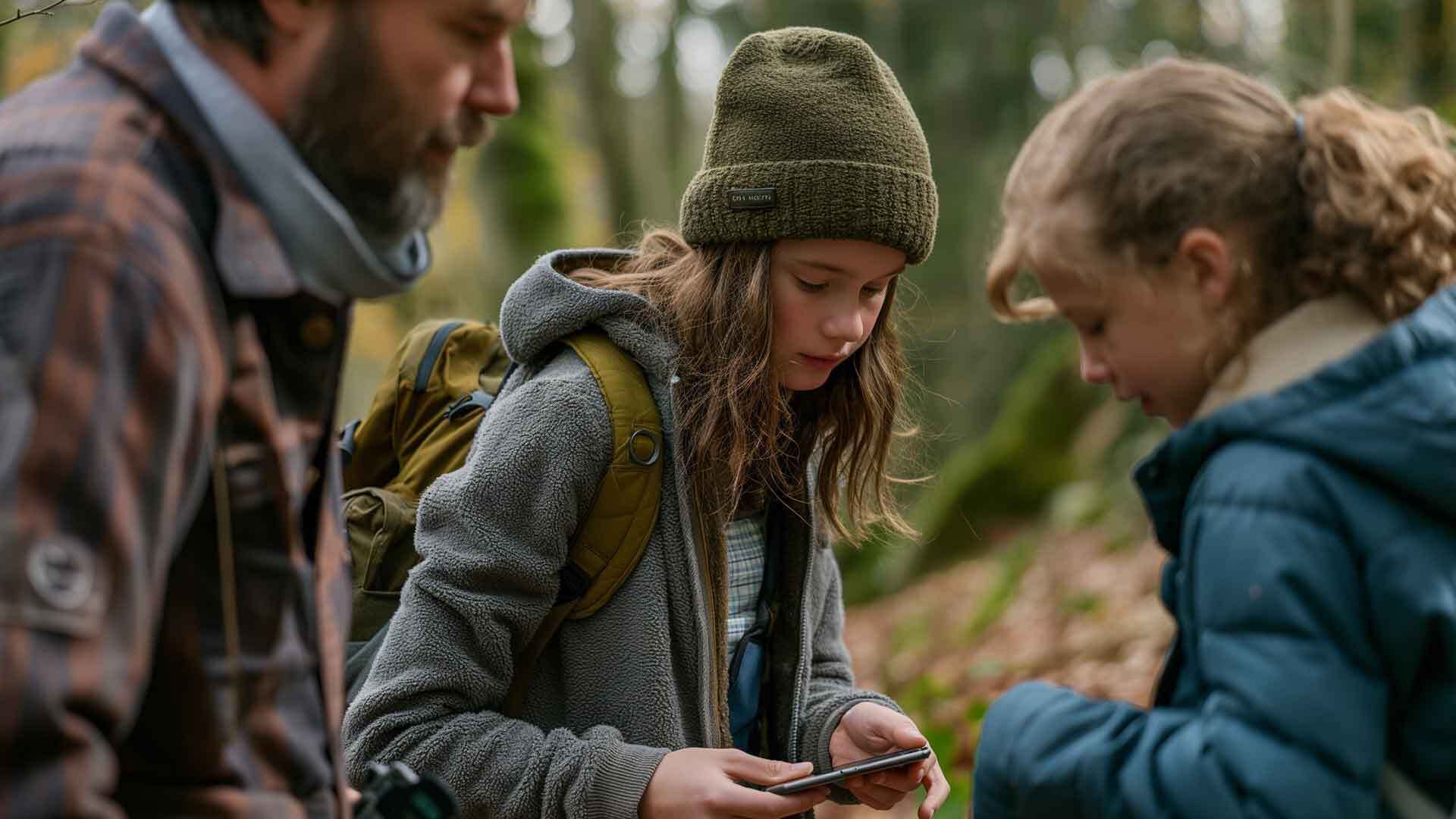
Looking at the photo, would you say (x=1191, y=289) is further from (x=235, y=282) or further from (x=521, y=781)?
(x=521, y=781)

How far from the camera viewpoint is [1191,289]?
5.78 ft

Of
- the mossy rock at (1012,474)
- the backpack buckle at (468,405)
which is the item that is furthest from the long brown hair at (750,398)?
the mossy rock at (1012,474)

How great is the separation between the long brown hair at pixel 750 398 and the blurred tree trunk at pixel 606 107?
7.83m

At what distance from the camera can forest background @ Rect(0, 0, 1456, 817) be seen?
7.08 metres

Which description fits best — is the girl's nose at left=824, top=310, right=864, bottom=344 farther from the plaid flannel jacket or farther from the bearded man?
the plaid flannel jacket

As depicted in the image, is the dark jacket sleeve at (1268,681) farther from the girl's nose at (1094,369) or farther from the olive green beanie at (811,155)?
the olive green beanie at (811,155)

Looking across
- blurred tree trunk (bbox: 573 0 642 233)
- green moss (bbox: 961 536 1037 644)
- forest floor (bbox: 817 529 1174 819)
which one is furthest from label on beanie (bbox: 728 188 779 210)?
blurred tree trunk (bbox: 573 0 642 233)

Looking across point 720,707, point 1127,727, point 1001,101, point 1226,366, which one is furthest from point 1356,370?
point 1001,101

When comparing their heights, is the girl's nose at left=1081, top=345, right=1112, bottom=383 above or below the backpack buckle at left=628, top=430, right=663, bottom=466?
above

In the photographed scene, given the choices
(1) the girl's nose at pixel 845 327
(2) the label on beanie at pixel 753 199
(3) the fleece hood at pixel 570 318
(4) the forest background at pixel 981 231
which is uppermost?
(2) the label on beanie at pixel 753 199

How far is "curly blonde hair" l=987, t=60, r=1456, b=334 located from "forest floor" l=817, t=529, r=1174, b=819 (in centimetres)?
264

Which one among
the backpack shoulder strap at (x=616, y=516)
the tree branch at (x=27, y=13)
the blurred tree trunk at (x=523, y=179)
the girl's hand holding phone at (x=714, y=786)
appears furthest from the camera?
the blurred tree trunk at (x=523, y=179)

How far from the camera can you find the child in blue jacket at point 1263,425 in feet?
5.02

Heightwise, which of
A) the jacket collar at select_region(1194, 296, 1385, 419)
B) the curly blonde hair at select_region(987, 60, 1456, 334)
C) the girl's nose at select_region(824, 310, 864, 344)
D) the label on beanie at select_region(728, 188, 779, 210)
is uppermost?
the curly blonde hair at select_region(987, 60, 1456, 334)
